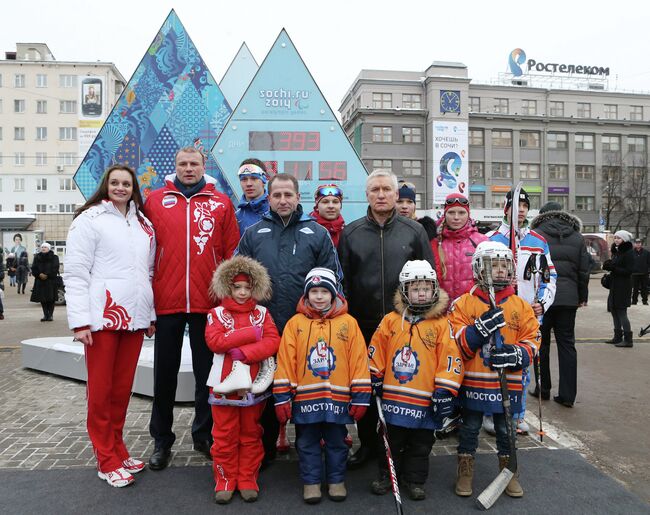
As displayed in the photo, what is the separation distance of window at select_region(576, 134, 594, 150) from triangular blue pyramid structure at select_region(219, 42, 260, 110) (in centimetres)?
5301

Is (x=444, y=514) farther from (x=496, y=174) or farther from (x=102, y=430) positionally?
(x=496, y=174)

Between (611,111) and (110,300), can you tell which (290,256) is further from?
(611,111)

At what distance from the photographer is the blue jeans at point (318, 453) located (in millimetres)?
3230

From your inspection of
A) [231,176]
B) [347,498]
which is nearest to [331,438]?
[347,498]

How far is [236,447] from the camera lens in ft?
10.8

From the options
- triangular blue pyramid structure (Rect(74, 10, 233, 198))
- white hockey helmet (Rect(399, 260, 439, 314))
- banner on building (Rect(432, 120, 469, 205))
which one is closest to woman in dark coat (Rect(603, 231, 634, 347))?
white hockey helmet (Rect(399, 260, 439, 314))

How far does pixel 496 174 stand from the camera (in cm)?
5084

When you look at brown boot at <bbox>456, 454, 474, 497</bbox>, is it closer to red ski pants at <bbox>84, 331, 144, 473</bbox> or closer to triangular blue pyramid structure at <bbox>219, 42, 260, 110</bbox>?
red ski pants at <bbox>84, 331, 144, 473</bbox>

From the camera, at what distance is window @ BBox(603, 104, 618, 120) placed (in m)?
55.1

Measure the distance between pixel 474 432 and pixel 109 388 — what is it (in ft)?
8.16

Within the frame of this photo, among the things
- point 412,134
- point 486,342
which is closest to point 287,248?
point 486,342

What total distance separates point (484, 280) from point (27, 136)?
60.0 meters

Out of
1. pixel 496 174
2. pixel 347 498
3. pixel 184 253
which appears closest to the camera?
pixel 347 498

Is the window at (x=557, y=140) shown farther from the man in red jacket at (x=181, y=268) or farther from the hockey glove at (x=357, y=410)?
the hockey glove at (x=357, y=410)
